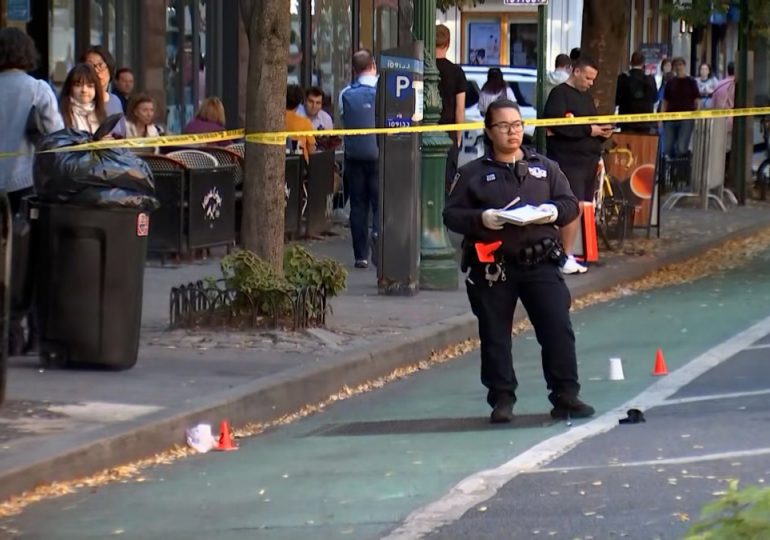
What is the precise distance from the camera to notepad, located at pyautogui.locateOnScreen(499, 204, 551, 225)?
8664 millimetres

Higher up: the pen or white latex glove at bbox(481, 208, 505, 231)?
the pen

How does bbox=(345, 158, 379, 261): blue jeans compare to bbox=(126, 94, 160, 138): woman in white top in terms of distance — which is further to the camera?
bbox=(126, 94, 160, 138): woman in white top

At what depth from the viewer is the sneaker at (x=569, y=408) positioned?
8.88 m

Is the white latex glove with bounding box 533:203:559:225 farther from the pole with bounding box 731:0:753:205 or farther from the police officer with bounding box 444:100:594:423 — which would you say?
the pole with bounding box 731:0:753:205

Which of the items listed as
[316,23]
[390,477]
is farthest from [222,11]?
[390,477]

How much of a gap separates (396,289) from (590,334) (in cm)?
166

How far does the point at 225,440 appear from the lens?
A: 8516 mm

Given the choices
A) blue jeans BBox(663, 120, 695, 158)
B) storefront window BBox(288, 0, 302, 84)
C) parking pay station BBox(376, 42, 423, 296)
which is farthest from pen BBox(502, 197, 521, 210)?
blue jeans BBox(663, 120, 695, 158)

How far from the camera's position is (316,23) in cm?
2669

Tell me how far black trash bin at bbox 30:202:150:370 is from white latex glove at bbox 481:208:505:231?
6.88ft

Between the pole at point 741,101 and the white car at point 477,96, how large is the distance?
109 inches

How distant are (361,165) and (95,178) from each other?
5.89 m

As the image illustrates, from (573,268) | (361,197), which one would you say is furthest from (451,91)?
(573,268)

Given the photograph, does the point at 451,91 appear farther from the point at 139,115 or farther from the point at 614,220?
the point at 139,115
